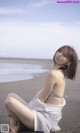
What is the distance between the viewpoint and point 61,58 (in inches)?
81.3

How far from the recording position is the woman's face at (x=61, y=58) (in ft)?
6.76

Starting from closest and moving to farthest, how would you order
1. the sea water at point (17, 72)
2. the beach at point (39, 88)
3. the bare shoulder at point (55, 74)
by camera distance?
1. the bare shoulder at point (55, 74)
2. the beach at point (39, 88)
3. the sea water at point (17, 72)

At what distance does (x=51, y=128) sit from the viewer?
84.0 inches

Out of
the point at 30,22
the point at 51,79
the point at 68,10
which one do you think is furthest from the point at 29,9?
the point at 51,79

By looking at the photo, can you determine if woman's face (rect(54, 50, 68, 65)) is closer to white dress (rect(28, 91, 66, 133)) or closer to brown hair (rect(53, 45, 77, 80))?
brown hair (rect(53, 45, 77, 80))

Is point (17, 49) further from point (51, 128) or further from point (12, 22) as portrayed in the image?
point (51, 128)

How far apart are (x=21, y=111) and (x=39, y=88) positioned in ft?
2.14

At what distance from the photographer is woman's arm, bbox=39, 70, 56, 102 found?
204cm

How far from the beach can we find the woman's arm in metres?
0.29

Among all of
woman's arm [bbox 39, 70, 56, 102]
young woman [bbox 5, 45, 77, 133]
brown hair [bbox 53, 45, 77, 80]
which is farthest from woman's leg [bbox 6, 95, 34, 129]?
brown hair [bbox 53, 45, 77, 80]

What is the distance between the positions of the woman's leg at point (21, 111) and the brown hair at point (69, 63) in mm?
358

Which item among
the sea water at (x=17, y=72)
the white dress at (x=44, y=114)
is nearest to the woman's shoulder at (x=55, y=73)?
the white dress at (x=44, y=114)

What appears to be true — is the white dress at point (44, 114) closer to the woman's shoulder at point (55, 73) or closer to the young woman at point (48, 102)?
the young woman at point (48, 102)

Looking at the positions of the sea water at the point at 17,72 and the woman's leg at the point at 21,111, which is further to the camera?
the sea water at the point at 17,72
